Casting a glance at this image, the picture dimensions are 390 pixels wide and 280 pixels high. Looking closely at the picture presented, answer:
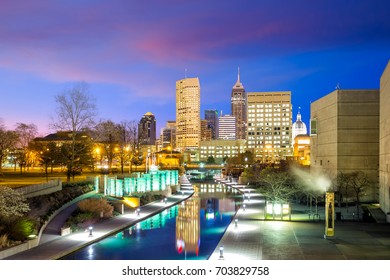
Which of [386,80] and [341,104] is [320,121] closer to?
[341,104]

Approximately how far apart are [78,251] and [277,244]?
37.5 ft

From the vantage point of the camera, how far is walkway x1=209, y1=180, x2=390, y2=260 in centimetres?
2266

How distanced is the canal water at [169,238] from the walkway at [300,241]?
176 centimetres

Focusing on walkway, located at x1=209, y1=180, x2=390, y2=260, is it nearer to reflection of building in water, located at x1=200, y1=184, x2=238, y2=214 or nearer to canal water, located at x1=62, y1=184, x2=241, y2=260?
canal water, located at x1=62, y1=184, x2=241, y2=260

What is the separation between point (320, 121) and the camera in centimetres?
5950

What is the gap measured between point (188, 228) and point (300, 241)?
10.4 m

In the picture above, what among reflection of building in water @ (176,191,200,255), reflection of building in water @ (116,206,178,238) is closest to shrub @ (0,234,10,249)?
reflection of building in water @ (116,206,178,238)

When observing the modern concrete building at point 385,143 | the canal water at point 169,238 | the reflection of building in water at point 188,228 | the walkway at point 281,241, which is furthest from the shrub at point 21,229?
the modern concrete building at point 385,143

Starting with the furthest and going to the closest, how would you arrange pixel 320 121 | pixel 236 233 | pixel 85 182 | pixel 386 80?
1. pixel 320 121
2. pixel 85 182
3. pixel 386 80
4. pixel 236 233

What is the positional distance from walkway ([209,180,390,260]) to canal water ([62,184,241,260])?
5.79 ft

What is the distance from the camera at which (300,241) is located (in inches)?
1040

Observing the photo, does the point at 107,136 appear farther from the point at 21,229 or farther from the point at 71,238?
the point at 21,229
